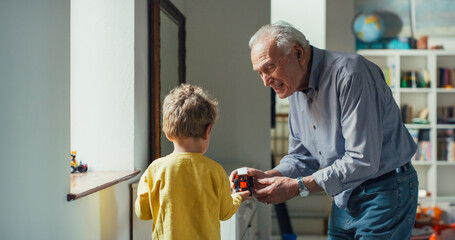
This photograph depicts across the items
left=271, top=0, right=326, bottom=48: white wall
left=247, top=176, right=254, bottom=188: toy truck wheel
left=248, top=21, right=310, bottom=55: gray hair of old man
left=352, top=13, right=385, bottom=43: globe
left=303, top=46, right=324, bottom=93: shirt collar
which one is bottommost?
left=247, top=176, right=254, bottom=188: toy truck wheel

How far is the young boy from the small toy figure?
210mm

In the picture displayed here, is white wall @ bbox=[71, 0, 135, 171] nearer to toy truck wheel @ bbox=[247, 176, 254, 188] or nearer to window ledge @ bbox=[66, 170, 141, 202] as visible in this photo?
window ledge @ bbox=[66, 170, 141, 202]

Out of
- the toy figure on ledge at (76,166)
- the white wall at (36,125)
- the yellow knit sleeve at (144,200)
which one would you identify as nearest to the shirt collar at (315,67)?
the yellow knit sleeve at (144,200)

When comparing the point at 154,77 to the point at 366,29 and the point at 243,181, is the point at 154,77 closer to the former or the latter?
the point at 243,181

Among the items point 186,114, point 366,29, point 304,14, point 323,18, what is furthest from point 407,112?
point 186,114

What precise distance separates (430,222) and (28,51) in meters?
4.00

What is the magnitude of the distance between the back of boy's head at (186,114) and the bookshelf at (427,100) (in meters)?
3.96

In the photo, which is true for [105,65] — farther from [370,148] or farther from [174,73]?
[370,148]

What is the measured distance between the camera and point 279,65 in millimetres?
1619

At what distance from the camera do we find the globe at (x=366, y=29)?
5172 mm

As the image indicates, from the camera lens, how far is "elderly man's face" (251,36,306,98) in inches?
63.7

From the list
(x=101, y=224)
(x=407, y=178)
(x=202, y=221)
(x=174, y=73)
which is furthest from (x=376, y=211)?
(x=174, y=73)

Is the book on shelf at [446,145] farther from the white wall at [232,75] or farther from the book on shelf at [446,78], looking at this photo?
the white wall at [232,75]

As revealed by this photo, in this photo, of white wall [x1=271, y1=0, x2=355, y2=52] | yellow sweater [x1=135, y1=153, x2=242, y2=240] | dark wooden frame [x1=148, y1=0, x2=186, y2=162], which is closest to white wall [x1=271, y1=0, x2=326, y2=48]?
white wall [x1=271, y1=0, x2=355, y2=52]
